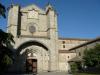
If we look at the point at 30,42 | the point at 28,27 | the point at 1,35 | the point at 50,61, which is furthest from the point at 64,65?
the point at 1,35

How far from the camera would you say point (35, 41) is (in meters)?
37.3

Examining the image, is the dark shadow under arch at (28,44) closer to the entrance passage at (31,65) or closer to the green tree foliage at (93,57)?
the entrance passage at (31,65)

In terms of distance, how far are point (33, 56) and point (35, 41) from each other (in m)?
2.97

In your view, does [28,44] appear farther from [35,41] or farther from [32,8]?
[32,8]

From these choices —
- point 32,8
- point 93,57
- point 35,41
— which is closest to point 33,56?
point 35,41

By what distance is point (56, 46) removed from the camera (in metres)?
37.9

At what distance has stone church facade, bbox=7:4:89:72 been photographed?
36781 millimetres

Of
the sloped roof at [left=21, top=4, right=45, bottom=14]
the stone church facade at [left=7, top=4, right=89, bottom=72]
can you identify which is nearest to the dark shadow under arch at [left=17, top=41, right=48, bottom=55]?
the stone church facade at [left=7, top=4, right=89, bottom=72]

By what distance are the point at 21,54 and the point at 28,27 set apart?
5987 millimetres

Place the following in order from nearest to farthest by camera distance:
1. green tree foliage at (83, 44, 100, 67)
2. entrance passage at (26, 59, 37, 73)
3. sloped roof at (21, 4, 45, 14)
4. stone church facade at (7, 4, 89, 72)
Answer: green tree foliage at (83, 44, 100, 67)
stone church facade at (7, 4, 89, 72)
entrance passage at (26, 59, 37, 73)
sloped roof at (21, 4, 45, 14)

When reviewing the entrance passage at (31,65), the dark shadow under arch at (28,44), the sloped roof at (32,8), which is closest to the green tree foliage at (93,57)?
the dark shadow under arch at (28,44)

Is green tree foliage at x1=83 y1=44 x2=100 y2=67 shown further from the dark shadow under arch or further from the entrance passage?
the entrance passage

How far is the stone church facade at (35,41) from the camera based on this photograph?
36781mm

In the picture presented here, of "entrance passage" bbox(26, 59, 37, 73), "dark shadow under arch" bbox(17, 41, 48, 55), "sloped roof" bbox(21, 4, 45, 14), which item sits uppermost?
"sloped roof" bbox(21, 4, 45, 14)
